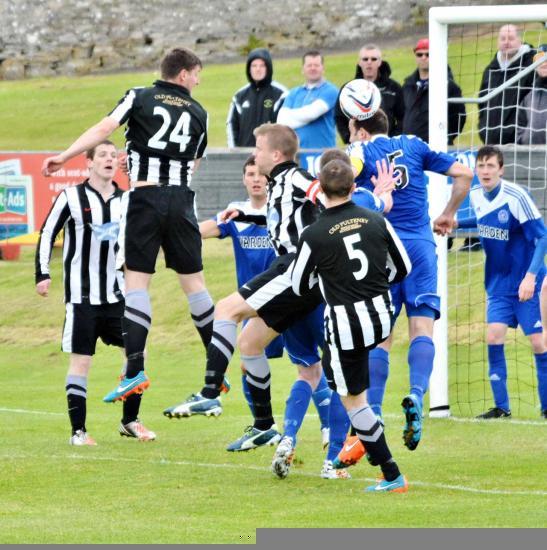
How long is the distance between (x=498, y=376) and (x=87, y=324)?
3713 millimetres

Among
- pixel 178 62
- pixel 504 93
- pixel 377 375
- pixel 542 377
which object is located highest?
pixel 178 62

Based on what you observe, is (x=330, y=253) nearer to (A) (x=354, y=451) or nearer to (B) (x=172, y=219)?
(A) (x=354, y=451)

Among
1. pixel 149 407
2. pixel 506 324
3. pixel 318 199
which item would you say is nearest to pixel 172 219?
pixel 318 199

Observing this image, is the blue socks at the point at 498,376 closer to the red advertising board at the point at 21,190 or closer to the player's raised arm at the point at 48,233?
the player's raised arm at the point at 48,233

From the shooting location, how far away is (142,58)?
42.5m

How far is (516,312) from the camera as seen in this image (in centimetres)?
1284

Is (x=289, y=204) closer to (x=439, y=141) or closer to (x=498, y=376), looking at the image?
(x=439, y=141)

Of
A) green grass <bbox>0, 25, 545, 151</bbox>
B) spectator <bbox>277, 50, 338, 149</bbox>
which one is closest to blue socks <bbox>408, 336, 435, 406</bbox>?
spectator <bbox>277, 50, 338, 149</bbox>

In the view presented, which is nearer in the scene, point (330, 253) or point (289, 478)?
point (330, 253)

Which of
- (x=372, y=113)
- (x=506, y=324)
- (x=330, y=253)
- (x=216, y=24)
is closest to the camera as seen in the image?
(x=330, y=253)

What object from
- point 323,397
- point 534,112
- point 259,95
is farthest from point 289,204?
point 259,95

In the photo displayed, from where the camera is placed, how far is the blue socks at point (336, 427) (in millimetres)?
9844

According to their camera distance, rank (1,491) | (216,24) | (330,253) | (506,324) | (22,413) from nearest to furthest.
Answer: (330,253) < (1,491) < (506,324) < (22,413) < (216,24)

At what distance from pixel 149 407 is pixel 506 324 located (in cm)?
394
